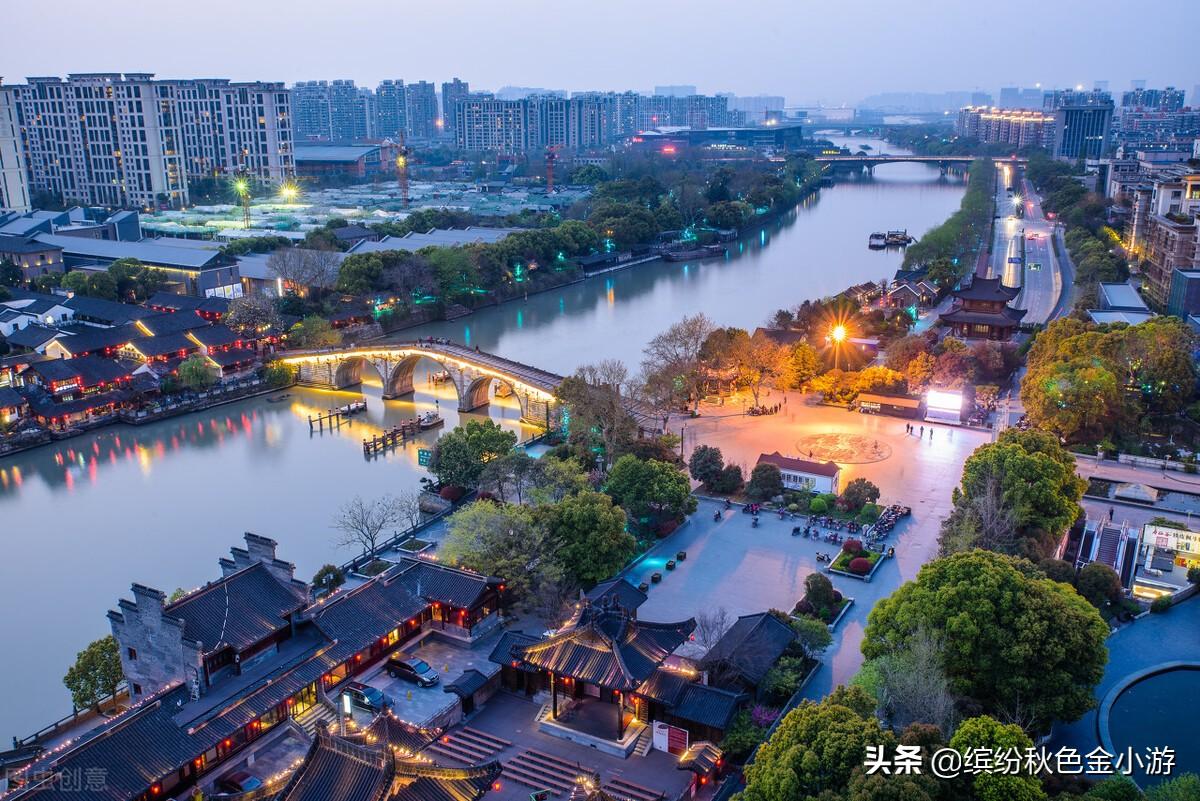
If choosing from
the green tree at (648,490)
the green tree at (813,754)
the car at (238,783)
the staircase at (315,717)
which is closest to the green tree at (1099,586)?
the green tree at (813,754)

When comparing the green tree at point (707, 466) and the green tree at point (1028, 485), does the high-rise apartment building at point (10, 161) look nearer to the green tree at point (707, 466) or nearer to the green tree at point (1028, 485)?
the green tree at point (707, 466)

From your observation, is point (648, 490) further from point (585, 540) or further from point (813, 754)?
point (813, 754)

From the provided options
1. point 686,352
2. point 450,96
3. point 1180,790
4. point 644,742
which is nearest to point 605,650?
point 644,742

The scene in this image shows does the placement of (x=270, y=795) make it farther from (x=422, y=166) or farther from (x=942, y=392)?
(x=422, y=166)

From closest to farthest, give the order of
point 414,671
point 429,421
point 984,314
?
point 414,671 → point 429,421 → point 984,314

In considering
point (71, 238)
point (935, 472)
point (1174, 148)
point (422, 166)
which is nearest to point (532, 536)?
point (935, 472)
